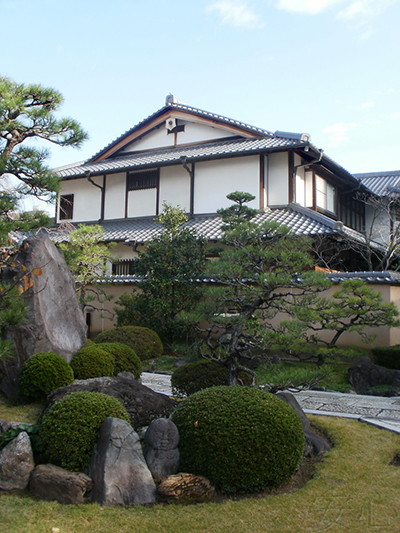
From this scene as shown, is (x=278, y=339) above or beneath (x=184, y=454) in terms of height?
above

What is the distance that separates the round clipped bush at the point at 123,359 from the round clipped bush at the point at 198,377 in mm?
1254

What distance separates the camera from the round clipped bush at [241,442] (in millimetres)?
4055

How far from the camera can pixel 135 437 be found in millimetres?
4184

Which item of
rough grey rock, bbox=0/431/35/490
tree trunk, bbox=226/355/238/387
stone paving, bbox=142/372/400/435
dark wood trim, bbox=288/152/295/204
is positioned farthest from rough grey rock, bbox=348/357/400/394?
dark wood trim, bbox=288/152/295/204

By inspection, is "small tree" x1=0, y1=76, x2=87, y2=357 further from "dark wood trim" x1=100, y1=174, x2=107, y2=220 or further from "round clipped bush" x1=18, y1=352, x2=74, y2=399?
"dark wood trim" x1=100, y1=174, x2=107, y2=220

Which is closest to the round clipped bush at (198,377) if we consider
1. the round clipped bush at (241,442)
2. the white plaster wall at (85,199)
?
the round clipped bush at (241,442)

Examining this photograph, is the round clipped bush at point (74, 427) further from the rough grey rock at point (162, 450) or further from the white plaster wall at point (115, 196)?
the white plaster wall at point (115, 196)

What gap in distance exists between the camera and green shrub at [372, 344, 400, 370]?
9742mm

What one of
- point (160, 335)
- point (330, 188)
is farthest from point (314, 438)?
point (330, 188)

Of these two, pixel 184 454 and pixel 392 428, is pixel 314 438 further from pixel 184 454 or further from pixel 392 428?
pixel 184 454

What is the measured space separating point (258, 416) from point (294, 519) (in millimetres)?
950

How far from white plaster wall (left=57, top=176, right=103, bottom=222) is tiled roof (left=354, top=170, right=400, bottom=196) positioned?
12713 millimetres

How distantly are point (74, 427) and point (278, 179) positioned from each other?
13387 mm

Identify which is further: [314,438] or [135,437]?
[314,438]
